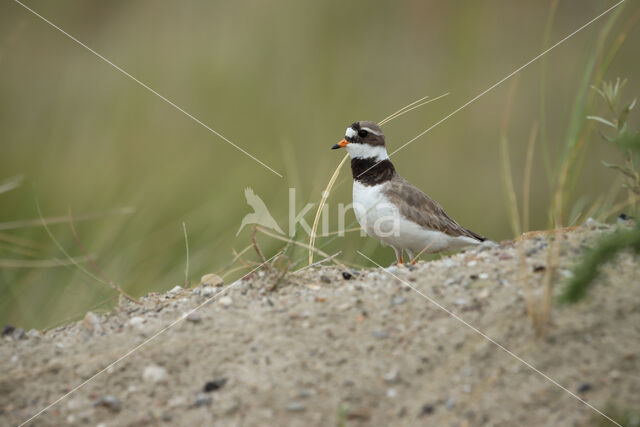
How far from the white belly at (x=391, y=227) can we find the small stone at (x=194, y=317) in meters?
1.71

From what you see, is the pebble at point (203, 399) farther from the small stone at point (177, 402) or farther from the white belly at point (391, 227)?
the white belly at point (391, 227)

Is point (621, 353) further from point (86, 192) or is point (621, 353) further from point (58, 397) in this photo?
point (86, 192)

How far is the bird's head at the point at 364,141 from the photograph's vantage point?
447cm

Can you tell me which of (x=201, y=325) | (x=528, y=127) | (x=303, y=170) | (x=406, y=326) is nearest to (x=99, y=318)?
(x=201, y=325)

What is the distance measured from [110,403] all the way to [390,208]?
2.43m

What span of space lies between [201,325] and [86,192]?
2623mm

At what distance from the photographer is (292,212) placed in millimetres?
4133

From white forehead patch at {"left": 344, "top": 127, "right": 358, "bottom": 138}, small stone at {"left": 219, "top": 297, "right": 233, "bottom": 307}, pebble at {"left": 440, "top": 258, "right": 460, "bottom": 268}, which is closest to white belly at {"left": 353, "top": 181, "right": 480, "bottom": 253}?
white forehead patch at {"left": 344, "top": 127, "right": 358, "bottom": 138}

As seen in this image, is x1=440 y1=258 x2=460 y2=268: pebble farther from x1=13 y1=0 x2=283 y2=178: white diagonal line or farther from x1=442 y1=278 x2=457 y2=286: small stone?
x1=13 y1=0 x2=283 y2=178: white diagonal line

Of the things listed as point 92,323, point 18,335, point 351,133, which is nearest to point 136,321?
point 92,323

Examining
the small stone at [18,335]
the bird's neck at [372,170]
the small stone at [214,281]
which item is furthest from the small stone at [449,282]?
the small stone at [18,335]

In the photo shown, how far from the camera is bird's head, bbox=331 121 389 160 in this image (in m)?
4.47

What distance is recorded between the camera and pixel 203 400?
83.5 inches

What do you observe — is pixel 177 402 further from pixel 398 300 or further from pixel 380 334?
pixel 398 300
